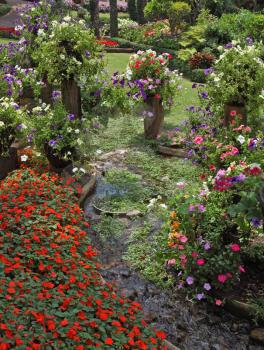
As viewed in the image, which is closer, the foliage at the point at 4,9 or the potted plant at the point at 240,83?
the potted plant at the point at 240,83

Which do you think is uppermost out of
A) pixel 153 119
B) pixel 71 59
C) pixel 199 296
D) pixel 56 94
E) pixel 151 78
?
pixel 71 59

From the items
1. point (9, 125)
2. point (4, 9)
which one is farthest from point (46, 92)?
point (4, 9)

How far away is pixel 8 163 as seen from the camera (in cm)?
701

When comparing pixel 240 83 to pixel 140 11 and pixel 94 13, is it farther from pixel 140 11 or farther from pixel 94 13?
pixel 140 11

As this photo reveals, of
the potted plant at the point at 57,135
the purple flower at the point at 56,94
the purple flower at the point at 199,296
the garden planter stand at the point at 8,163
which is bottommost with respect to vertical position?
the purple flower at the point at 199,296

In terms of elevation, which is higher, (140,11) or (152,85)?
(140,11)

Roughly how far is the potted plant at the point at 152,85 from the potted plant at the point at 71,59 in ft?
4.17

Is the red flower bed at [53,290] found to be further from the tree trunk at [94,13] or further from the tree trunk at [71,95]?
the tree trunk at [94,13]

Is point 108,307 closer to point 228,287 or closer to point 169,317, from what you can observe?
point 169,317

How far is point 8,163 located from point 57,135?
77 centimetres

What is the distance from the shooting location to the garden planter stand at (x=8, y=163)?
6961 mm

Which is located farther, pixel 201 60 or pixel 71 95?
pixel 201 60

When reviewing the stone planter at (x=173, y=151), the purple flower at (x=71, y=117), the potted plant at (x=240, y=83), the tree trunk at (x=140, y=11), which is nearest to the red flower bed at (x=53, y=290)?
the purple flower at (x=71, y=117)

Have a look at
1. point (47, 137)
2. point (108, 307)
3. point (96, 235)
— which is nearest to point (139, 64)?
point (47, 137)
